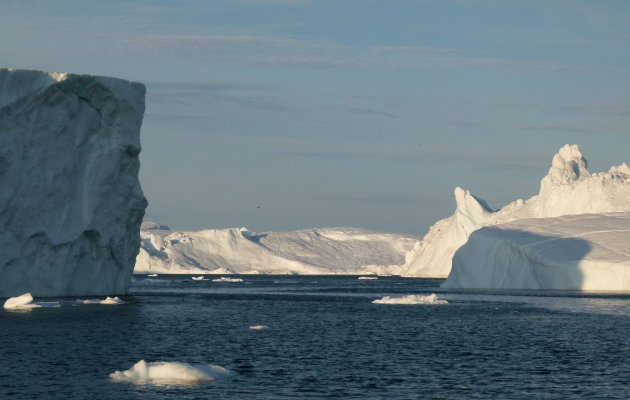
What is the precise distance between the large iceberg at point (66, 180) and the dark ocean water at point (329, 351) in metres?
4.86

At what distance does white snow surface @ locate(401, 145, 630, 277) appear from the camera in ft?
363

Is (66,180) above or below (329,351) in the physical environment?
above

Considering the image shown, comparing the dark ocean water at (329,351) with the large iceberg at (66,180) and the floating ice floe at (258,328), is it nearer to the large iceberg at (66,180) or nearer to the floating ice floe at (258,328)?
the floating ice floe at (258,328)

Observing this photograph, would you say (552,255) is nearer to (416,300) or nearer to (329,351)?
(416,300)

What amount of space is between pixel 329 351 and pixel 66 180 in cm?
2898

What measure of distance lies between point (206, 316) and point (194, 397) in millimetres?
29393

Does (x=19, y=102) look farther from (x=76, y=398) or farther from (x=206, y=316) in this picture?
(x=76, y=398)

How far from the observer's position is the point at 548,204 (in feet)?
398

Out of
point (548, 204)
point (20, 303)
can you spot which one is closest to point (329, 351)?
point (20, 303)

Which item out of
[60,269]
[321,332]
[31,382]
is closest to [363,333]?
[321,332]

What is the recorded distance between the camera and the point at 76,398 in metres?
24.3

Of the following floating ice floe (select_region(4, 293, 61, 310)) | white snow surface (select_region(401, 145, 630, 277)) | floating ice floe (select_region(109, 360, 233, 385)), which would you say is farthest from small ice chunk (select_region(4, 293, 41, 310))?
white snow surface (select_region(401, 145, 630, 277))

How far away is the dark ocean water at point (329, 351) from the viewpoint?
2603 centimetres

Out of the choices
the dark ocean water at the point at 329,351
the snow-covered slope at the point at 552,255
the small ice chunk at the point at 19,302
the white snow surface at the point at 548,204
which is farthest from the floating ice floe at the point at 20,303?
the white snow surface at the point at 548,204
